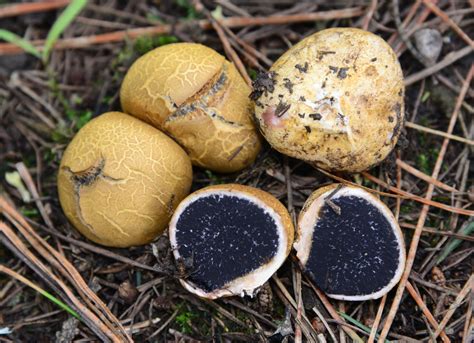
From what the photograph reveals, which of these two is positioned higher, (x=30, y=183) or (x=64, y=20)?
(x=64, y=20)

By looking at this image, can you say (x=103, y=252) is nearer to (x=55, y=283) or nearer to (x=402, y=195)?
(x=55, y=283)

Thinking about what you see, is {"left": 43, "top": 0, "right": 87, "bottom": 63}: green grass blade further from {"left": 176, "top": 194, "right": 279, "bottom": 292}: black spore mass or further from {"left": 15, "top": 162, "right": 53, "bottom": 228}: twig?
{"left": 176, "top": 194, "right": 279, "bottom": 292}: black spore mass

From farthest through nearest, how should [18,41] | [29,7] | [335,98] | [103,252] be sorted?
[29,7] < [18,41] < [103,252] < [335,98]

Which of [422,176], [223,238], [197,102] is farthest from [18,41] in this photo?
[422,176]

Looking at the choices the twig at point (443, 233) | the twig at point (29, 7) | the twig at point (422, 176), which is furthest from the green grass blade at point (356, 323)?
the twig at point (29, 7)

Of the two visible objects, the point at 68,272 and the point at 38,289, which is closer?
the point at 38,289

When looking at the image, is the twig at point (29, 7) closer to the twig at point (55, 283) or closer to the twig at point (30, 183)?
the twig at point (30, 183)

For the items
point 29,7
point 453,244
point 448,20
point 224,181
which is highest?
point 29,7
